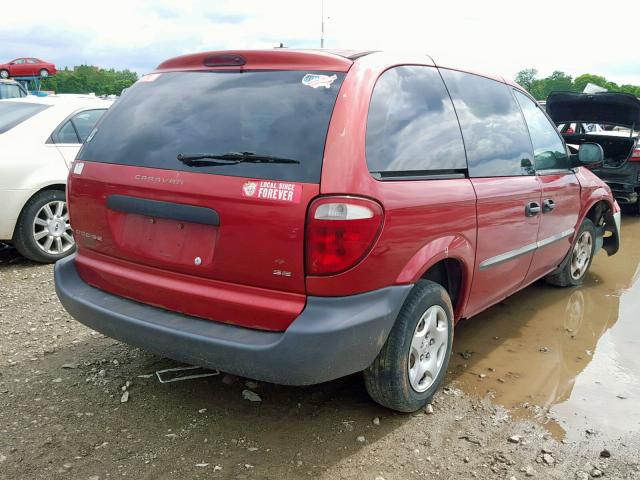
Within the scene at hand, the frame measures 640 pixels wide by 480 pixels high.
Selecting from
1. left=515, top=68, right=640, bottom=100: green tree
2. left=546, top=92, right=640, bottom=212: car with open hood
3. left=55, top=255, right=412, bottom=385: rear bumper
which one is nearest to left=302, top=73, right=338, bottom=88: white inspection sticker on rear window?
left=55, top=255, right=412, bottom=385: rear bumper

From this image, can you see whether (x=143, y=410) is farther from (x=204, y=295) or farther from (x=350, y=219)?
(x=350, y=219)

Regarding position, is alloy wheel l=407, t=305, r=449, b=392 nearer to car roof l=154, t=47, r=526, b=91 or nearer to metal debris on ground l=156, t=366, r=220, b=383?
metal debris on ground l=156, t=366, r=220, b=383

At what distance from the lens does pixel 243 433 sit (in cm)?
285

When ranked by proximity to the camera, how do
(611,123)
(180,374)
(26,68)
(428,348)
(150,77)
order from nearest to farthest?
(428,348)
(150,77)
(180,374)
(611,123)
(26,68)

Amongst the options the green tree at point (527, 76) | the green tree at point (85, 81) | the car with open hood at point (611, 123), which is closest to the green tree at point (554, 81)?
the green tree at point (527, 76)

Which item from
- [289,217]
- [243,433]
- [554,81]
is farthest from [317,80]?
[554,81]

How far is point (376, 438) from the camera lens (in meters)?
2.84

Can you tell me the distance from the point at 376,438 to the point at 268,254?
44.0 inches

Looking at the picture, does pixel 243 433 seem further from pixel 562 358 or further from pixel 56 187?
pixel 56 187

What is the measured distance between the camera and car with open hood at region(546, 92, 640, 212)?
7355 millimetres

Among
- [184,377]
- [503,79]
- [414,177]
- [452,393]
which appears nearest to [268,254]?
[414,177]

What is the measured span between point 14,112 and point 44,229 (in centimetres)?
125

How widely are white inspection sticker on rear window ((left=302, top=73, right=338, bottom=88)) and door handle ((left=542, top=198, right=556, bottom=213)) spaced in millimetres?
2136

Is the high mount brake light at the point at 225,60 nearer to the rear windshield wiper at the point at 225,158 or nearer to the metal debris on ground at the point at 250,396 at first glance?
the rear windshield wiper at the point at 225,158
